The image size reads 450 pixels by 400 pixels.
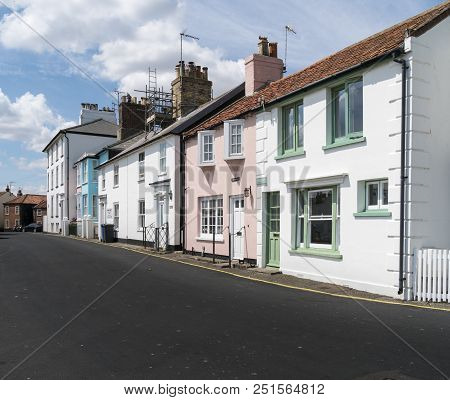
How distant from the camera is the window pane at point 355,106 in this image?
1148 centimetres

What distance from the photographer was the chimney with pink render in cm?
1922

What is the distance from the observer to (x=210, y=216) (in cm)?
1895

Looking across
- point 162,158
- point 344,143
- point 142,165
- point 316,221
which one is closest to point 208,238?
point 162,158

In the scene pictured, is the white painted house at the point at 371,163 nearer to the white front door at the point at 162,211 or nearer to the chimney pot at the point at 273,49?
the chimney pot at the point at 273,49

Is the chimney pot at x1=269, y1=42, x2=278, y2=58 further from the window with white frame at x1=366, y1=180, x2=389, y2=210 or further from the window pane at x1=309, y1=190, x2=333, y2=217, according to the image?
the window with white frame at x1=366, y1=180, x2=389, y2=210

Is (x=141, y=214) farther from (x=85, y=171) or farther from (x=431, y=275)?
(x=431, y=275)

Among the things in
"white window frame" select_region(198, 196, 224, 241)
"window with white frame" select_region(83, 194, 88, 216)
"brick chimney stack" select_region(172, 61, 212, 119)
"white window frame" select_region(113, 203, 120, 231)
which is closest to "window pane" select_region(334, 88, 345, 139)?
"white window frame" select_region(198, 196, 224, 241)

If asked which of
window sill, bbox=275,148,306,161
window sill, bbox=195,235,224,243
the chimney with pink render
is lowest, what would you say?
window sill, bbox=195,235,224,243

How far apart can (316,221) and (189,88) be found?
16.2m

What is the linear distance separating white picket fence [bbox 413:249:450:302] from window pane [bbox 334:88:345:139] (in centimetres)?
386

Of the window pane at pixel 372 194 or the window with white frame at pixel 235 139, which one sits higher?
the window with white frame at pixel 235 139

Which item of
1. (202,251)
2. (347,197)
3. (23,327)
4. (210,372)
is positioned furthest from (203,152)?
(210,372)

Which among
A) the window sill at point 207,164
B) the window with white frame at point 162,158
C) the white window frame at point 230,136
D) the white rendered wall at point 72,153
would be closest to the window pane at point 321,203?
the white window frame at point 230,136

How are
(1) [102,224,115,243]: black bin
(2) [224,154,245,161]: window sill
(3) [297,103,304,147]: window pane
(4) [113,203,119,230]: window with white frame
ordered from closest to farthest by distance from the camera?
1. (3) [297,103,304,147]: window pane
2. (2) [224,154,245,161]: window sill
3. (1) [102,224,115,243]: black bin
4. (4) [113,203,119,230]: window with white frame
